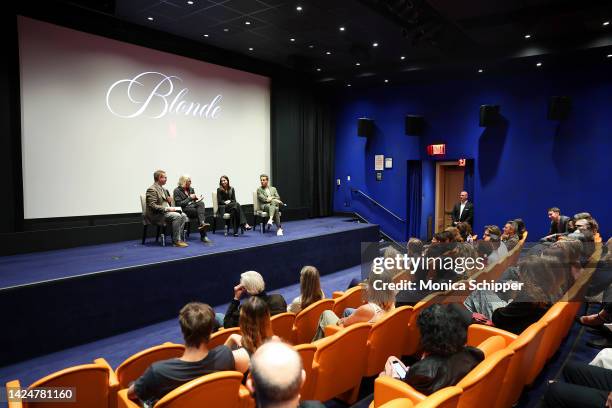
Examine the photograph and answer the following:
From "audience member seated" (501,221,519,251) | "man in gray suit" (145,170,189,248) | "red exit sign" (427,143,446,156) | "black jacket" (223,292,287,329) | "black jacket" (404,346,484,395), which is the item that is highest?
"red exit sign" (427,143,446,156)

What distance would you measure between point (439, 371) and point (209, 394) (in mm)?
1064

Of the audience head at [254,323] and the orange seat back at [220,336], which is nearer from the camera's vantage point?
the audience head at [254,323]

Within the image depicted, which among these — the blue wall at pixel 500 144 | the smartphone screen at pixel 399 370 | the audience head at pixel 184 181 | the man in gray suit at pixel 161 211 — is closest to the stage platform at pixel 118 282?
the man in gray suit at pixel 161 211

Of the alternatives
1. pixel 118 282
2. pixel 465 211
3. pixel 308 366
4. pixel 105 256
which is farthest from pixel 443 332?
pixel 465 211

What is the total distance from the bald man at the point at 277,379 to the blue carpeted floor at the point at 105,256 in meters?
3.68

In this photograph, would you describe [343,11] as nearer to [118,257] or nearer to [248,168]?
[248,168]

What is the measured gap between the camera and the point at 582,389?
89.9 inches

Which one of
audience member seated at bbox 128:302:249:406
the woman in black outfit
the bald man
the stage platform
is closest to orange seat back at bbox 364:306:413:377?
audience member seated at bbox 128:302:249:406

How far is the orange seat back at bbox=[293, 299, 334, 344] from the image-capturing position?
3.24 meters

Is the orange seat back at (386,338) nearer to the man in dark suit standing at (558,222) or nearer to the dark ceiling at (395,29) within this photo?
the dark ceiling at (395,29)

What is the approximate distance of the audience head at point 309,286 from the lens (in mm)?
3490

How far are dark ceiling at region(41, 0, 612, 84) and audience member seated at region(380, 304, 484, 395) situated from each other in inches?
200

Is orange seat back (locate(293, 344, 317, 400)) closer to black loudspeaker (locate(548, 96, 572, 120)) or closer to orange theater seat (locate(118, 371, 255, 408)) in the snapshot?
orange theater seat (locate(118, 371, 255, 408))

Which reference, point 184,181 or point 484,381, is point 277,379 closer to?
point 484,381
